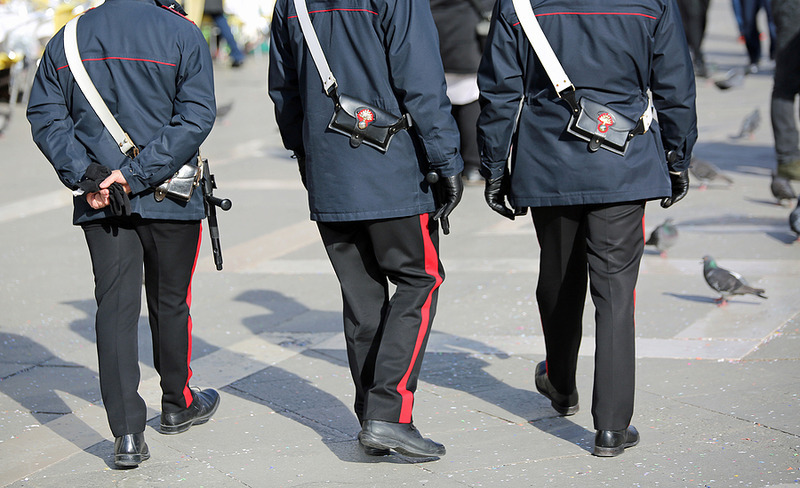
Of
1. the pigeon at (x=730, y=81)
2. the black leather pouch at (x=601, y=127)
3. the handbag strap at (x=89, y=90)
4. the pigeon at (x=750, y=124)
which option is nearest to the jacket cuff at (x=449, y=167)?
the black leather pouch at (x=601, y=127)

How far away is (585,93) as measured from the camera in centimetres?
379

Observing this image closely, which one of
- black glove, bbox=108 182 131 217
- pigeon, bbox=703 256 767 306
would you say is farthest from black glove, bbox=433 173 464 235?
pigeon, bbox=703 256 767 306

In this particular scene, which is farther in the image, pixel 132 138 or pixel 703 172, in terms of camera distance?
pixel 703 172

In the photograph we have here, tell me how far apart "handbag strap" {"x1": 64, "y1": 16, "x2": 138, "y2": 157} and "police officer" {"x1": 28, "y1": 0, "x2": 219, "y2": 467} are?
2 centimetres

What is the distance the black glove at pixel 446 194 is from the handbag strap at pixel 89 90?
3.59 ft

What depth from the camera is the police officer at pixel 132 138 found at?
3779mm

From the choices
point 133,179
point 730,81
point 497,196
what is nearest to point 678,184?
point 497,196

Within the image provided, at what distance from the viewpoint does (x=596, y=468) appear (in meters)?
3.77

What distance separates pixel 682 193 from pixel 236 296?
3020 mm

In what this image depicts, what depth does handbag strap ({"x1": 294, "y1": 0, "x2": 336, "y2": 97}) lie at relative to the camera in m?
3.64

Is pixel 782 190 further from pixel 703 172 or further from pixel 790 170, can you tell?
pixel 790 170

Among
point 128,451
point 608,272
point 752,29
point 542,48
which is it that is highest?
point 542,48

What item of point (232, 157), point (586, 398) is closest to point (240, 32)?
point (232, 157)

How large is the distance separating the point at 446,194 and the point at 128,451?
1.45 metres
